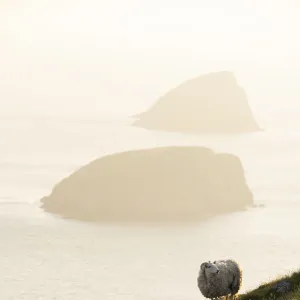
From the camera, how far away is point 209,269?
108 ft

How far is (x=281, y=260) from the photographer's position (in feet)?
555

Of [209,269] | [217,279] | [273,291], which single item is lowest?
[273,291]

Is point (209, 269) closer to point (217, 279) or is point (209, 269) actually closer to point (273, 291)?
point (217, 279)

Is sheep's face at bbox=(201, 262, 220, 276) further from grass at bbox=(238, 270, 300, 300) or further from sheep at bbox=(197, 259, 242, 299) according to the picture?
grass at bbox=(238, 270, 300, 300)

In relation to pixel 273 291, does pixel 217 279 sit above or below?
above

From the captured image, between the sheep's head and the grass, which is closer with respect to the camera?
the grass

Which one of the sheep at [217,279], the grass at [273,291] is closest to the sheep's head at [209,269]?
the sheep at [217,279]

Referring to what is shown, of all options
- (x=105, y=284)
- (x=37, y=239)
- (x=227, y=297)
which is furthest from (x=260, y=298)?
(x=37, y=239)

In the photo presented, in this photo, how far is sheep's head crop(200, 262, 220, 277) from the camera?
32938mm

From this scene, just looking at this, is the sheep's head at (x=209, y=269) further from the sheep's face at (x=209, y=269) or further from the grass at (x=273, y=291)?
the grass at (x=273, y=291)

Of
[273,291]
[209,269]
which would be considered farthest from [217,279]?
[273,291]

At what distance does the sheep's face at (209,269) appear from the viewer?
108 ft

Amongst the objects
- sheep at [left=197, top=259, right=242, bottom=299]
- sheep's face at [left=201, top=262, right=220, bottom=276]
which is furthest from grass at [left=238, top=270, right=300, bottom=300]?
sheep's face at [left=201, top=262, right=220, bottom=276]

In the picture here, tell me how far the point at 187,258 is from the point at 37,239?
37201 millimetres
